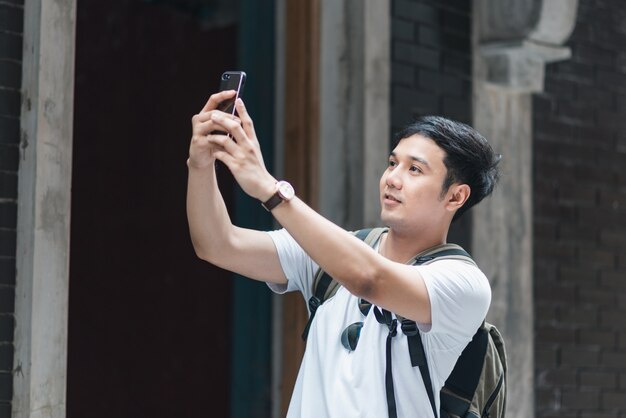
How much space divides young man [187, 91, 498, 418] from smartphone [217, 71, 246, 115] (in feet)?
0.06

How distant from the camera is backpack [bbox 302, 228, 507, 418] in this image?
3.44 m

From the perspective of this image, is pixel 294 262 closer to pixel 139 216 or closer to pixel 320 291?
pixel 320 291

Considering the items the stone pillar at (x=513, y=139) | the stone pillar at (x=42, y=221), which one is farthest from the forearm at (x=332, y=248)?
the stone pillar at (x=513, y=139)

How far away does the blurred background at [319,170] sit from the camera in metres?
6.18

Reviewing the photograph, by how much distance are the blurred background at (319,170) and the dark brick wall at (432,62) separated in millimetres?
11

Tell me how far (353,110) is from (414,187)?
258cm

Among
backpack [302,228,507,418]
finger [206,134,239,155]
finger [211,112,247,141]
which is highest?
finger [211,112,247,141]

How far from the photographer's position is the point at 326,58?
6.18 meters

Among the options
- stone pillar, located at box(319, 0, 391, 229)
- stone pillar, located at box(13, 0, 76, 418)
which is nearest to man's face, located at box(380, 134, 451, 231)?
stone pillar, located at box(13, 0, 76, 418)

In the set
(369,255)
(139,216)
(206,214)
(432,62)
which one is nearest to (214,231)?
(206,214)

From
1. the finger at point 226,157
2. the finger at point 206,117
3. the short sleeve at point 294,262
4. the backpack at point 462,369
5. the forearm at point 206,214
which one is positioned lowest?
the backpack at point 462,369

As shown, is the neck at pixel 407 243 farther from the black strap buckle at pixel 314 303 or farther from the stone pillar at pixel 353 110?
the stone pillar at pixel 353 110

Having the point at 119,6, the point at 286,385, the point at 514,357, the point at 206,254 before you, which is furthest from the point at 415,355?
the point at 119,6

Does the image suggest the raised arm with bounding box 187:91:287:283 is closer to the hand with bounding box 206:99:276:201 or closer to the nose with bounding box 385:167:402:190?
the hand with bounding box 206:99:276:201
